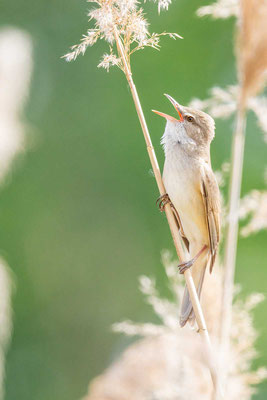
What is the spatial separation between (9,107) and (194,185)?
53 cm

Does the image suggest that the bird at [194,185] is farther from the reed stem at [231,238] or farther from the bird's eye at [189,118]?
the reed stem at [231,238]

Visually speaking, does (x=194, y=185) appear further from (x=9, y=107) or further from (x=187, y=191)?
(x=9, y=107)

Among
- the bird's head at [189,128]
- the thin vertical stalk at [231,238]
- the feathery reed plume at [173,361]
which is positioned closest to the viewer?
the thin vertical stalk at [231,238]

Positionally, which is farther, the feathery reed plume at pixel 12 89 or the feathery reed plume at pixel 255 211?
the feathery reed plume at pixel 12 89

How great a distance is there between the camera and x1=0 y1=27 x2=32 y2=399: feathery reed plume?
1.06 meters

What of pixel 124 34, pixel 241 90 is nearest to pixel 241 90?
pixel 241 90

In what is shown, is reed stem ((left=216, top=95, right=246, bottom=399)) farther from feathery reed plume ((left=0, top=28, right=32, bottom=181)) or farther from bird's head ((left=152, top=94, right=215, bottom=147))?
feathery reed plume ((left=0, top=28, right=32, bottom=181))

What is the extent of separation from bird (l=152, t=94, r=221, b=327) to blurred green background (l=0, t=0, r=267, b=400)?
594 mm

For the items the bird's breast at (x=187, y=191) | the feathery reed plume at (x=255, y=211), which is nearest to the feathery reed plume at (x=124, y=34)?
the feathery reed plume at (x=255, y=211)

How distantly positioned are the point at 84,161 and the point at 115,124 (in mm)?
206

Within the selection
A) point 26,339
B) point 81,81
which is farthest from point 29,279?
point 81,81

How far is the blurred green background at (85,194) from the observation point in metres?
1.82

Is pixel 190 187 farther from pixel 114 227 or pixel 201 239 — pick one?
pixel 114 227

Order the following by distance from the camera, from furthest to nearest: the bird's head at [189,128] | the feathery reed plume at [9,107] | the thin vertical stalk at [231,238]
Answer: the bird's head at [189,128] → the feathery reed plume at [9,107] → the thin vertical stalk at [231,238]
